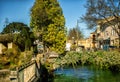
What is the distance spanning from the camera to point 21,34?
27.5 m

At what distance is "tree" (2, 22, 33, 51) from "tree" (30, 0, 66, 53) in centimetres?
1867

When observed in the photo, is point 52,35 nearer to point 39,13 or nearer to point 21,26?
point 39,13

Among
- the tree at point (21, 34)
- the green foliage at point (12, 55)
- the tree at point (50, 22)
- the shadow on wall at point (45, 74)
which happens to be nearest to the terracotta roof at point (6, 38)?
→ the tree at point (21, 34)

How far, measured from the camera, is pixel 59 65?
30.4m

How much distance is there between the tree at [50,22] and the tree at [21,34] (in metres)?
18.7

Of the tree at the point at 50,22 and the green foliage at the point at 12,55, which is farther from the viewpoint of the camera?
the tree at the point at 50,22

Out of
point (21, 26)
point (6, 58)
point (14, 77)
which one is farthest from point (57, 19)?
point (14, 77)

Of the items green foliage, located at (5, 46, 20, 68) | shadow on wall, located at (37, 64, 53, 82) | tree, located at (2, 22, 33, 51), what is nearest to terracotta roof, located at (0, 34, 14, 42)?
tree, located at (2, 22, 33, 51)

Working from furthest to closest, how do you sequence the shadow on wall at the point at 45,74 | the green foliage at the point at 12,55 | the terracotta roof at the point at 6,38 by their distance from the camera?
the terracotta roof at the point at 6,38, the green foliage at the point at 12,55, the shadow on wall at the point at 45,74

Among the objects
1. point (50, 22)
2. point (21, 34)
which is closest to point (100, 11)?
point (50, 22)

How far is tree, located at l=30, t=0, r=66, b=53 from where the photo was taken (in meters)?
Result: 47.4

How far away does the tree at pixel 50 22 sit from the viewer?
47438 millimetres

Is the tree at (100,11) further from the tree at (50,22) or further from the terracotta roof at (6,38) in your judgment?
the terracotta roof at (6,38)

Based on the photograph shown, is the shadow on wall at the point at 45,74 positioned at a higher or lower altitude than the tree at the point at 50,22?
lower
